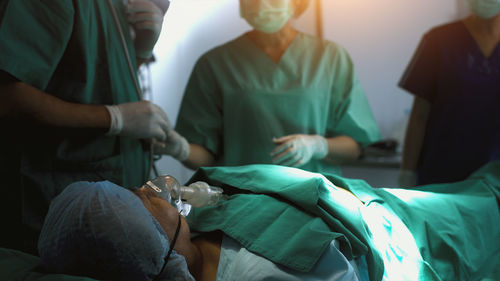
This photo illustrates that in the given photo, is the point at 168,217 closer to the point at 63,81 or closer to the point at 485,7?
the point at 63,81

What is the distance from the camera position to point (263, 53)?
177cm

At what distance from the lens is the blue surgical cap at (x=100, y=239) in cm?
90

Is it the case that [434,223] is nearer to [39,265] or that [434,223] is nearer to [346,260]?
[346,260]

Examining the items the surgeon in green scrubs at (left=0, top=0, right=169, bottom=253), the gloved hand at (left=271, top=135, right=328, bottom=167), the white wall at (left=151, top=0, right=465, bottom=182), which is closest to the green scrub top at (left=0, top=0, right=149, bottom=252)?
the surgeon in green scrubs at (left=0, top=0, right=169, bottom=253)

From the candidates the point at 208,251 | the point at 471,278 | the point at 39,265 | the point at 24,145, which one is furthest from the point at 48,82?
the point at 471,278

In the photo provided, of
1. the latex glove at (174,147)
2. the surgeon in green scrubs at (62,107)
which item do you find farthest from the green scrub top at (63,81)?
the latex glove at (174,147)

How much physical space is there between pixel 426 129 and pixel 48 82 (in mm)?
1516

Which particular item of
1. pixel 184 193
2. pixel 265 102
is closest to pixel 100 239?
pixel 184 193

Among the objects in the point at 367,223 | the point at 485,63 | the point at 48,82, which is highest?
the point at 48,82

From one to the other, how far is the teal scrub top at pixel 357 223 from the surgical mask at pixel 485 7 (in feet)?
2.38

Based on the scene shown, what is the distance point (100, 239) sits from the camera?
900mm

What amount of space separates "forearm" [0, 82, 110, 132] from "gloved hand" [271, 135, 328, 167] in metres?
0.61

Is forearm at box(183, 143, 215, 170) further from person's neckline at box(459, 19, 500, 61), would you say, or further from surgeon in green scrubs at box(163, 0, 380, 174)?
person's neckline at box(459, 19, 500, 61)

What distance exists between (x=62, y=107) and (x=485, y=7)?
1.57 meters
